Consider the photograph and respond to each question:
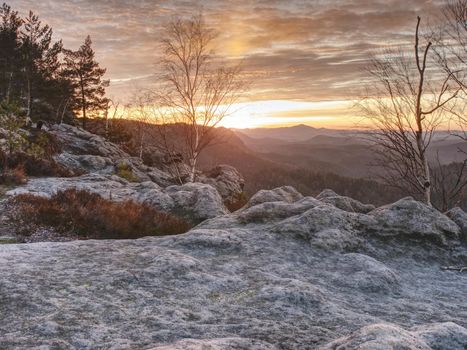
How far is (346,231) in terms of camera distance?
792 centimetres

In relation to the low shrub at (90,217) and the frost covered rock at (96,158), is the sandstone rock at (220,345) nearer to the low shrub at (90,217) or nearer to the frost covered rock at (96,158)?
the low shrub at (90,217)

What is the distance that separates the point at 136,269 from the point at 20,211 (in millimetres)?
6474

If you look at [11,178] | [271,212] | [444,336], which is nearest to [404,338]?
[444,336]

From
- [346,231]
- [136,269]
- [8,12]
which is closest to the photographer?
[136,269]

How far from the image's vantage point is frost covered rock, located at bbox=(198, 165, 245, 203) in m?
37.5

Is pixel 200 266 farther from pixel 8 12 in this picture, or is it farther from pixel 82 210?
pixel 8 12

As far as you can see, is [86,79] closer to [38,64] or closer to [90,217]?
[38,64]

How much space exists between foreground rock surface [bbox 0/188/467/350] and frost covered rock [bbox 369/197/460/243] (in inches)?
1.8

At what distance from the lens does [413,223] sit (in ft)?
28.2

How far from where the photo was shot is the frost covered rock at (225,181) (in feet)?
123

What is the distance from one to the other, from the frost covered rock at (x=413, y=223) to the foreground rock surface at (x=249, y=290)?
0.04 meters

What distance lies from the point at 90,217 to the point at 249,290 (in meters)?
6.75

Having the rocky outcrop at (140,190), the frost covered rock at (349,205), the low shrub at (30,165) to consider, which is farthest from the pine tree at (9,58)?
the frost covered rock at (349,205)

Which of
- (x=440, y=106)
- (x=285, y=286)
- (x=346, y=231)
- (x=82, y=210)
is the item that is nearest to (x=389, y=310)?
(x=285, y=286)
